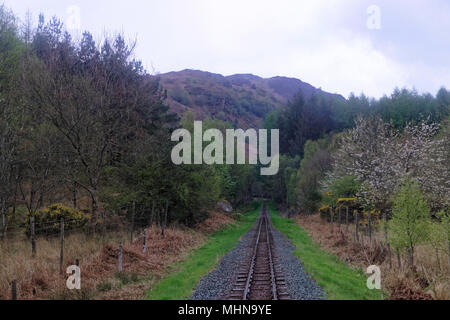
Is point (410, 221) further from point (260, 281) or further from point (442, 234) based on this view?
point (260, 281)

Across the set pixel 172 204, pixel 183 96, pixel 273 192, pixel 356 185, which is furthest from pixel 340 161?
pixel 183 96

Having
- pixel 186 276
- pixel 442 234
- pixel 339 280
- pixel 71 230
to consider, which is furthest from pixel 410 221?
pixel 71 230

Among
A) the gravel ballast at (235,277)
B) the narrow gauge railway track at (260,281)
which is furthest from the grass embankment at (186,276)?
the narrow gauge railway track at (260,281)

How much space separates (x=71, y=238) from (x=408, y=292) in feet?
43.7

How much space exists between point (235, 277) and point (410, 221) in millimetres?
6643

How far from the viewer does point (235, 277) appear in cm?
1305

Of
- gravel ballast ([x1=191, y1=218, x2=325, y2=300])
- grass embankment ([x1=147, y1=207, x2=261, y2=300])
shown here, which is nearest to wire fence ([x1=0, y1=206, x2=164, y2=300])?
grass embankment ([x1=147, y1=207, x2=261, y2=300])

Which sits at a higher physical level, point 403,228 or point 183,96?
point 183,96

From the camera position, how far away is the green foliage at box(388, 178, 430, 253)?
1284 centimetres

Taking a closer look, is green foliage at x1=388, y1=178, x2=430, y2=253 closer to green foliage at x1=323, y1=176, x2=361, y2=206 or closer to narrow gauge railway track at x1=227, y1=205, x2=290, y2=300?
narrow gauge railway track at x1=227, y1=205, x2=290, y2=300

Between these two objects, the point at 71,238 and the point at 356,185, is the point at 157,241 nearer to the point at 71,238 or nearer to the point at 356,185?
the point at 71,238

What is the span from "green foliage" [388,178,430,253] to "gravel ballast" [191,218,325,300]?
3714mm

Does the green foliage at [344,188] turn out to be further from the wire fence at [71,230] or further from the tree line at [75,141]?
the wire fence at [71,230]

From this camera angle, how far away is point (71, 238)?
627 inches
